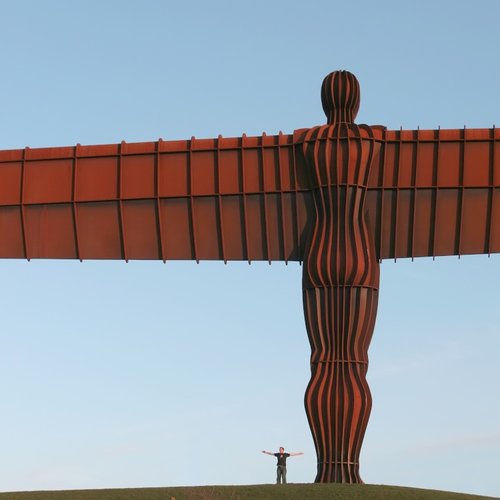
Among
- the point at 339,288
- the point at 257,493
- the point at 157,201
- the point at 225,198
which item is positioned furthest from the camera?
the point at 157,201

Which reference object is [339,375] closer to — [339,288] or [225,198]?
[339,288]

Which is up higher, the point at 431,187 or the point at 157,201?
the point at 431,187

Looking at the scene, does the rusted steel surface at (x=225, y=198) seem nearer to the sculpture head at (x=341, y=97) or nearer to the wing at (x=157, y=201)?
the wing at (x=157, y=201)

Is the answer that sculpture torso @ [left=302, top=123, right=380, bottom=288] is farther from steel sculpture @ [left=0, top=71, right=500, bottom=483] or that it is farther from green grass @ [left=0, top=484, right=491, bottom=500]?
green grass @ [left=0, top=484, right=491, bottom=500]

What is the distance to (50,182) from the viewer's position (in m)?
34.1

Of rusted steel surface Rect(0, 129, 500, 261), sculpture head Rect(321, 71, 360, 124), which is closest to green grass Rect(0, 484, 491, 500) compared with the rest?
rusted steel surface Rect(0, 129, 500, 261)

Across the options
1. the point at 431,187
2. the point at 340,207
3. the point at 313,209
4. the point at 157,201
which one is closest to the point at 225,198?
the point at 157,201

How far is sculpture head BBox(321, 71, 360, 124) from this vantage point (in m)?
32.8

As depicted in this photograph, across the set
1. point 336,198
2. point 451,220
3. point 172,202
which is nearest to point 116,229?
point 172,202

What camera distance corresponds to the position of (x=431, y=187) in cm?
3303

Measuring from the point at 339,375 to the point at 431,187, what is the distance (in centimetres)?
588

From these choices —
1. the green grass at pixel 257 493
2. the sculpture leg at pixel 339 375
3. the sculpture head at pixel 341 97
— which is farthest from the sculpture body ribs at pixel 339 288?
the green grass at pixel 257 493

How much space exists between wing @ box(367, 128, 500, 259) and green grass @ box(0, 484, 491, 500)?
7.40 m

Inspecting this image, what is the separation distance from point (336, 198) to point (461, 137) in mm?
4019
